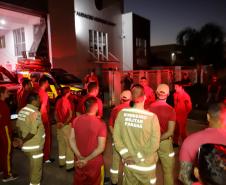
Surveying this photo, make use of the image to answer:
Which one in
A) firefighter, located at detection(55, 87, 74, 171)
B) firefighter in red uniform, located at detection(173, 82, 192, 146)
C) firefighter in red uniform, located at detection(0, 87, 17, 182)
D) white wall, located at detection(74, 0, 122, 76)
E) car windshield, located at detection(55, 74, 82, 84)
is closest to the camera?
firefighter in red uniform, located at detection(0, 87, 17, 182)

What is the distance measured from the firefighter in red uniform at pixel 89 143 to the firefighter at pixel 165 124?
114cm

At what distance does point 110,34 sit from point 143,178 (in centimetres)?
2260

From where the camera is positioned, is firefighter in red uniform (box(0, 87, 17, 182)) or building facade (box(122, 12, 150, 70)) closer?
firefighter in red uniform (box(0, 87, 17, 182))

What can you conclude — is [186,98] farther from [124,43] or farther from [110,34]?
[124,43]

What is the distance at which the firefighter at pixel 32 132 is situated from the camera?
3818 millimetres

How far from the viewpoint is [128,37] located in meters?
26.1

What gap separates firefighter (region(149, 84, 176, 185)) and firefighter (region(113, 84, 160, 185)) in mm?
867

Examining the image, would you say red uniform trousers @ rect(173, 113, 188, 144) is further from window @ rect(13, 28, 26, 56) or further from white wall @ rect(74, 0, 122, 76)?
window @ rect(13, 28, 26, 56)

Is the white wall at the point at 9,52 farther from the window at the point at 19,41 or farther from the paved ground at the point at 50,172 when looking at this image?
the paved ground at the point at 50,172

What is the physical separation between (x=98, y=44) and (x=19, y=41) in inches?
285

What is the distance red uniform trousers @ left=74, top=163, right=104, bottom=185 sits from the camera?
3.25 metres

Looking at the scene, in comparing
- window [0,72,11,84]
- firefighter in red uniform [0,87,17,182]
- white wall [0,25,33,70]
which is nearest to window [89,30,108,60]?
white wall [0,25,33,70]

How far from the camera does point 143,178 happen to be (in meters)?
3.01

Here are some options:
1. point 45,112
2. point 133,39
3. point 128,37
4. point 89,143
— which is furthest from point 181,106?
point 133,39
